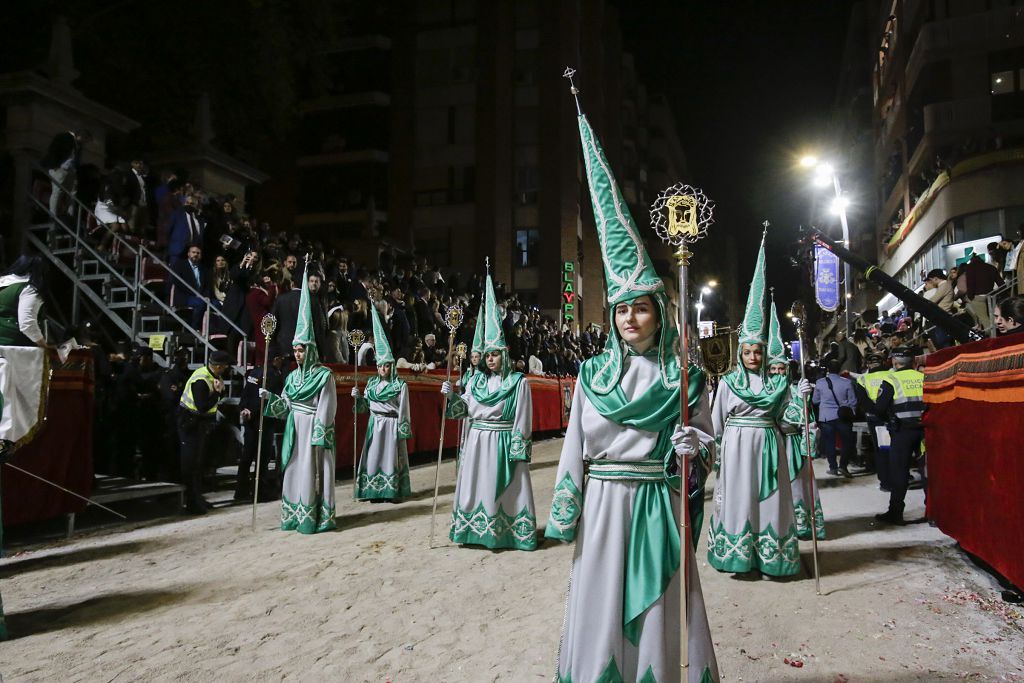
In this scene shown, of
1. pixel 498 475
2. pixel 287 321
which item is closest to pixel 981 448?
pixel 498 475

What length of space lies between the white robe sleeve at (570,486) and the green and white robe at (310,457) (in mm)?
5150

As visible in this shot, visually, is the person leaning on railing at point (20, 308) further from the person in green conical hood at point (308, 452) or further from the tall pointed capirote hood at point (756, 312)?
the tall pointed capirote hood at point (756, 312)

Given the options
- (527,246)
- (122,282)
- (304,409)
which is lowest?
(304,409)

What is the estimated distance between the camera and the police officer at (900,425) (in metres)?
8.41

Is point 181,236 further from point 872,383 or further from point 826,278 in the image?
point 826,278

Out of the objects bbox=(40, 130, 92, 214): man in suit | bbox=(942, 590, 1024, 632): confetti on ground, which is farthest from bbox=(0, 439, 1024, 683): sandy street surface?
bbox=(40, 130, 92, 214): man in suit

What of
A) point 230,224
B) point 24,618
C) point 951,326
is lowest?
point 24,618

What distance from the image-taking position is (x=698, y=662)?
3393 millimetres

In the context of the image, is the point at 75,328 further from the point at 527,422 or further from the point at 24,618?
the point at 527,422

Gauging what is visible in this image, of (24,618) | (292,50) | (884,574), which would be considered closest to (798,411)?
(884,574)

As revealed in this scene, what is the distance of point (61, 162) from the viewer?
13.2 m

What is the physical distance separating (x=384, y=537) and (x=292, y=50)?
16052 millimetres

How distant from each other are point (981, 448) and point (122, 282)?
1266 cm

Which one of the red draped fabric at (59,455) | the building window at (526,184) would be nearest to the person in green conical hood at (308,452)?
the red draped fabric at (59,455)
